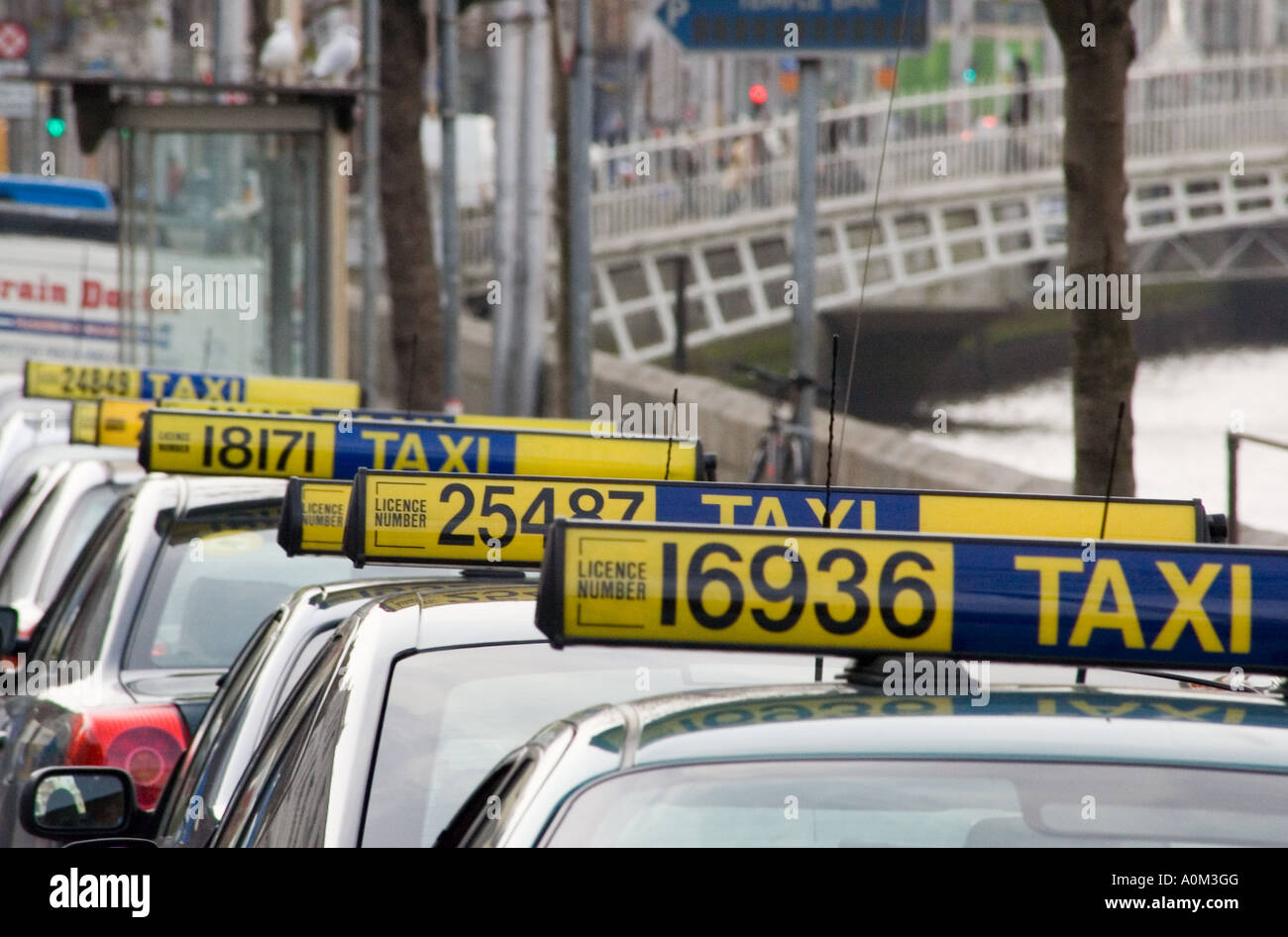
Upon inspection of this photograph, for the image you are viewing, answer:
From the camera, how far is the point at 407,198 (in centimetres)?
1817

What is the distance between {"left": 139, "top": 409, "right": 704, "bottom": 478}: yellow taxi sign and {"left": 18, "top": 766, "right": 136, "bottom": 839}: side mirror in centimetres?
142

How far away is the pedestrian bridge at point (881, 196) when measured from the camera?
3775 cm

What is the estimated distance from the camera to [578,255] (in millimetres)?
16594

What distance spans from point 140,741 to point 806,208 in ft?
27.2

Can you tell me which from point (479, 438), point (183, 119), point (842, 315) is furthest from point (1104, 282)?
point (842, 315)

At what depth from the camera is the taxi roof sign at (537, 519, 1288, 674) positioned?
9.95 ft

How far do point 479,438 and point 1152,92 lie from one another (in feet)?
125

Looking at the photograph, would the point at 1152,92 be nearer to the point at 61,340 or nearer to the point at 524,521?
the point at 61,340

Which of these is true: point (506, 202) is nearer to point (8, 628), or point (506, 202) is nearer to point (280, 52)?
point (280, 52)

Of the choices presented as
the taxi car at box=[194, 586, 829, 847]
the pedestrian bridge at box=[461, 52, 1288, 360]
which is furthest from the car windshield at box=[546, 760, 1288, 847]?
the pedestrian bridge at box=[461, 52, 1288, 360]

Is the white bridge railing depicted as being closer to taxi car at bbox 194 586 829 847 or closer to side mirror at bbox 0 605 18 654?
side mirror at bbox 0 605 18 654

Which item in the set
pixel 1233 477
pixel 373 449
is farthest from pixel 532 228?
pixel 373 449

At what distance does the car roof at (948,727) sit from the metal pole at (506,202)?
645 inches

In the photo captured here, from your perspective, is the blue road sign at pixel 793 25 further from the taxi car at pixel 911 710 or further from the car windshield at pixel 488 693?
the taxi car at pixel 911 710
